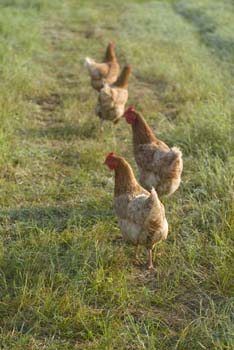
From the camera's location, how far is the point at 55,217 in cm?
411

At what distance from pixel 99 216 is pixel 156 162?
72 centimetres

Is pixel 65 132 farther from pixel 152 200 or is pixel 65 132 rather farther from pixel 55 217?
pixel 152 200

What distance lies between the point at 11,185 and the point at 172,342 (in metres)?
2.42

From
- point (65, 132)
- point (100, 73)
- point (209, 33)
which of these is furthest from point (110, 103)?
point (209, 33)

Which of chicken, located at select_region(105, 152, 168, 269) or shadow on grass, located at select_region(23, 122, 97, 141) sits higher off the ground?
chicken, located at select_region(105, 152, 168, 269)

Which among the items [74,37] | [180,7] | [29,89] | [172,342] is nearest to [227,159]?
[172,342]

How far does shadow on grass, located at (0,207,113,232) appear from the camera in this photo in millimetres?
3934

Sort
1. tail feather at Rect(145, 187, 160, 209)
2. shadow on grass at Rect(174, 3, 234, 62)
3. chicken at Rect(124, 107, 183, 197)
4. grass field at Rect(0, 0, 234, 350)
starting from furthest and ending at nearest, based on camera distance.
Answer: shadow on grass at Rect(174, 3, 234, 62) → chicken at Rect(124, 107, 183, 197) → tail feather at Rect(145, 187, 160, 209) → grass field at Rect(0, 0, 234, 350)

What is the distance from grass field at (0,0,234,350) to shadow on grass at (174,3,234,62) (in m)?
0.22

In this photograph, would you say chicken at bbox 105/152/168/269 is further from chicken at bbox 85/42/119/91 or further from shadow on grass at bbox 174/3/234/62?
shadow on grass at bbox 174/3/234/62

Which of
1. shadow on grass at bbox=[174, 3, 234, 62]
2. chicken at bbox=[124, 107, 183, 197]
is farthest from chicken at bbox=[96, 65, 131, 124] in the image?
shadow on grass at bbox=[174, 3, 234, 62]

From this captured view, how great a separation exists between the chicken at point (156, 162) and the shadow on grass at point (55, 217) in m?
0.51

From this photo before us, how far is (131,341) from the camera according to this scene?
109 inches

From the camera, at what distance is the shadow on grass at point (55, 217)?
12.9 ft
